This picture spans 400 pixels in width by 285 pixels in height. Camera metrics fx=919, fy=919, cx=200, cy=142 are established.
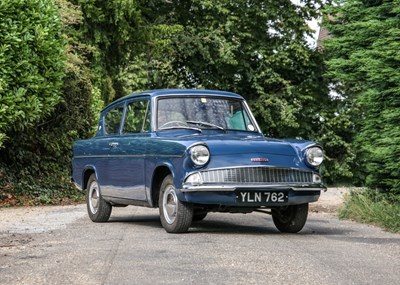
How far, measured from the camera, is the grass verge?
12398 millimetres

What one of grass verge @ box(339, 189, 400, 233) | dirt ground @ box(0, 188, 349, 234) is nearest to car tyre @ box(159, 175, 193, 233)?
dirt ground @ box(0, 188, 349, 234)

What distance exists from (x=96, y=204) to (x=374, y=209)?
13.4ft

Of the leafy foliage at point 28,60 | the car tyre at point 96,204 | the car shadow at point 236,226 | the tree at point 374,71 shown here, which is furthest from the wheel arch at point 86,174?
the tree at point 374,71

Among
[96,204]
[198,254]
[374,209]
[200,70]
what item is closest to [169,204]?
[198,254]

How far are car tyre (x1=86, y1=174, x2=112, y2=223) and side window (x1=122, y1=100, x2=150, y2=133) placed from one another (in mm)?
1110

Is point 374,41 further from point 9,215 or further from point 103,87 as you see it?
point 103,87

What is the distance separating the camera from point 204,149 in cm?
1062

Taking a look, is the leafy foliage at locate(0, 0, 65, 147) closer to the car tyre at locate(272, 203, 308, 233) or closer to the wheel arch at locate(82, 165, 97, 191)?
the wheel arch at locate(82, 165, 97, 191)

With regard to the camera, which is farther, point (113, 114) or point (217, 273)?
point (113, 114)

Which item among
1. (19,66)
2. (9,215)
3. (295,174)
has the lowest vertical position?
(9,215)

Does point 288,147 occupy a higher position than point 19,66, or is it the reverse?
point 19,66

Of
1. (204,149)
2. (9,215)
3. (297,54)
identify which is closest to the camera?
(204,149)

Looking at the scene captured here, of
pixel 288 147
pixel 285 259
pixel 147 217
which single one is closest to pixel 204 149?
pixel 288 147

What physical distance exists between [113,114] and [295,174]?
3.70 metres
